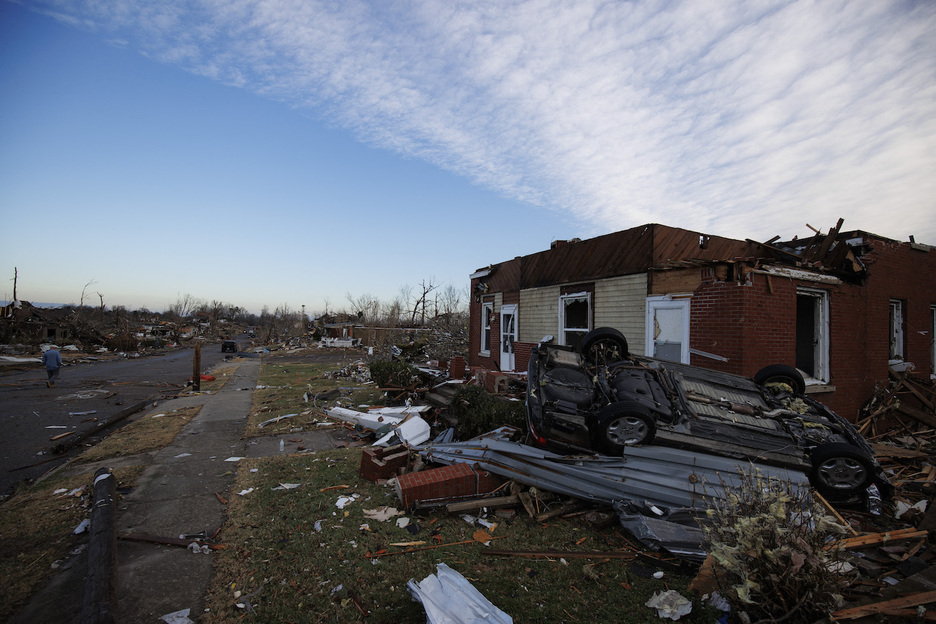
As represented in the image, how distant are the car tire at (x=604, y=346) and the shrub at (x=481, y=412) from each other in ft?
4.29

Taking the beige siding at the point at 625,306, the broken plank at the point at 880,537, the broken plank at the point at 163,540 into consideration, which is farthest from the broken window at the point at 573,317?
the broken plank at the point at 163,540

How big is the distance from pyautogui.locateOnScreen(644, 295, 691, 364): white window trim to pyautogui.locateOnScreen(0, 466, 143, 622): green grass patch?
335 inches

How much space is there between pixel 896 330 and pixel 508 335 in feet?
32.5

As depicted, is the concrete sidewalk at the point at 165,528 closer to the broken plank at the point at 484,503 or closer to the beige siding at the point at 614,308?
the broken plank at the point at 484,503

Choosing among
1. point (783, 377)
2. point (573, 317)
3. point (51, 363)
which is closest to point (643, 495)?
point (783, 377)

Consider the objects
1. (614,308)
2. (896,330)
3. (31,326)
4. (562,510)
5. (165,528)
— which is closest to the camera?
(165,528)

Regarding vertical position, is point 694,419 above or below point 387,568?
above

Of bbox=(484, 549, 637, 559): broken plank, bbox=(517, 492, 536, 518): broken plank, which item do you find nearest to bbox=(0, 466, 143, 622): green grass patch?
bbox=(484, 549, 637, 559): broken plank

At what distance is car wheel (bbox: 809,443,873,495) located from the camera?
415 cm

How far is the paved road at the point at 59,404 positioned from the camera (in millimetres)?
6852

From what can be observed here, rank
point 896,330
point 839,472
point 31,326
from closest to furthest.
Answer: point 839,472 < point 896,330 < point 31,326

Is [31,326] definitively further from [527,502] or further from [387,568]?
[527,502]

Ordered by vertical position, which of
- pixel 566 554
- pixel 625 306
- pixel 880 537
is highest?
pixel 625 306

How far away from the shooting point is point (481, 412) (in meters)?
6.47
